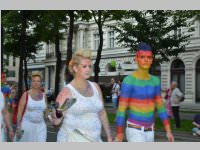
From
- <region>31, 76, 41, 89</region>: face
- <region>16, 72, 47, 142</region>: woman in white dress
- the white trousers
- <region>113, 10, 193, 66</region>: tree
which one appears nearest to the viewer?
the white trousers

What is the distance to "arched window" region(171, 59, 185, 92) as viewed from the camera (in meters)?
43.7

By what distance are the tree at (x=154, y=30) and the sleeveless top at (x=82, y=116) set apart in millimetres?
15746

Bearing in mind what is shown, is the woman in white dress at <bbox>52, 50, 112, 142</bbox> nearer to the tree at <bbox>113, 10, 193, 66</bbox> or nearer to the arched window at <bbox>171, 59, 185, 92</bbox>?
the tree at <bbox>113, 10, 193, 66</bbox>

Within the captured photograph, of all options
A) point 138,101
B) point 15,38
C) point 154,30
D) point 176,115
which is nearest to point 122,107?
point 138,101

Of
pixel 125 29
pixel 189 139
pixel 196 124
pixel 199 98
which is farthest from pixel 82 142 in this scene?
pixel 199 98

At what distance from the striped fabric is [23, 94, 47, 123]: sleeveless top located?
1.96 metres

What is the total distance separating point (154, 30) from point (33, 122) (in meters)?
14.3

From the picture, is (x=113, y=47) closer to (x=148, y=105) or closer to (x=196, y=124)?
(x=196, y=124)

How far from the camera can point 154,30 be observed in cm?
2148

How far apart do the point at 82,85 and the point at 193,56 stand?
122 ft

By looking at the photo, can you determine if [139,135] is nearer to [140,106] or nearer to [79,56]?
[140,106]

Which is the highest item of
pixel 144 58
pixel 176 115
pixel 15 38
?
pixel 15 38

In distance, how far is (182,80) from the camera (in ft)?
144

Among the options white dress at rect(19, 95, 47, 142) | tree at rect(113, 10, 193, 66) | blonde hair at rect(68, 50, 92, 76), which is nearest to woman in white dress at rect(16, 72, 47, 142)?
white dress at rect(19, 95, 47, 142)
